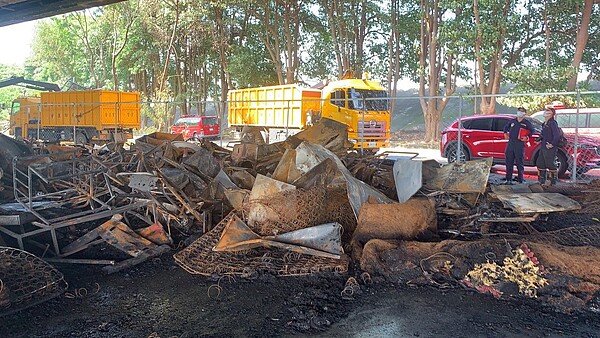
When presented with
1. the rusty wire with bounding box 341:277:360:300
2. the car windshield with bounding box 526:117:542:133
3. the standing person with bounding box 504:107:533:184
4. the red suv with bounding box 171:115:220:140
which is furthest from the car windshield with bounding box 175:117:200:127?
the rusty wire with bounding box 341:277:360:300

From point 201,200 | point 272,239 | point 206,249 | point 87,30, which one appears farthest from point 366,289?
point 87,30

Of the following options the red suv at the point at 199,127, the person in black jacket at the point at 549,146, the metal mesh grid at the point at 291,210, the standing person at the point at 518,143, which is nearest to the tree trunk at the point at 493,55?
the standing person at the point at 518,143

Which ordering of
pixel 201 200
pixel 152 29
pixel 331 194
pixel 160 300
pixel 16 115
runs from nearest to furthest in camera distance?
pixel 160 300, pixel 331 194, pixel 201 200, pixel 16 115, pixel 152 29

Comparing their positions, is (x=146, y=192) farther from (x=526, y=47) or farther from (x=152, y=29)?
(x=152, y=29)

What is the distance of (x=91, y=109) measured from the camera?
20500mm

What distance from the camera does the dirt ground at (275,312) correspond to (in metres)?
4.14

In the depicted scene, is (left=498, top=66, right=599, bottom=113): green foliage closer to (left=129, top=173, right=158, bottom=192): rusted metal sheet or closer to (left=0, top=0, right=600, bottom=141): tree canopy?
(left=0, top=0, right=600, bottom=141): tree canopy

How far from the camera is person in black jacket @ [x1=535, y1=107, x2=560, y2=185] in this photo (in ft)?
34.5

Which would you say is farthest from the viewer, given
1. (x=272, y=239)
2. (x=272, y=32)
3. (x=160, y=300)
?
(x=272, y=32)

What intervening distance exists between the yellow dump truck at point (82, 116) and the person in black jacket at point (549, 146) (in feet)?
51.1

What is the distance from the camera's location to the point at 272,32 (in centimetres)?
2844

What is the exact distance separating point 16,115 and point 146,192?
21690mm

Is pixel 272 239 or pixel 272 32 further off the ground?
pixel 272 32

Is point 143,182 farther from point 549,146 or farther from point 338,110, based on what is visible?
point 338,110
